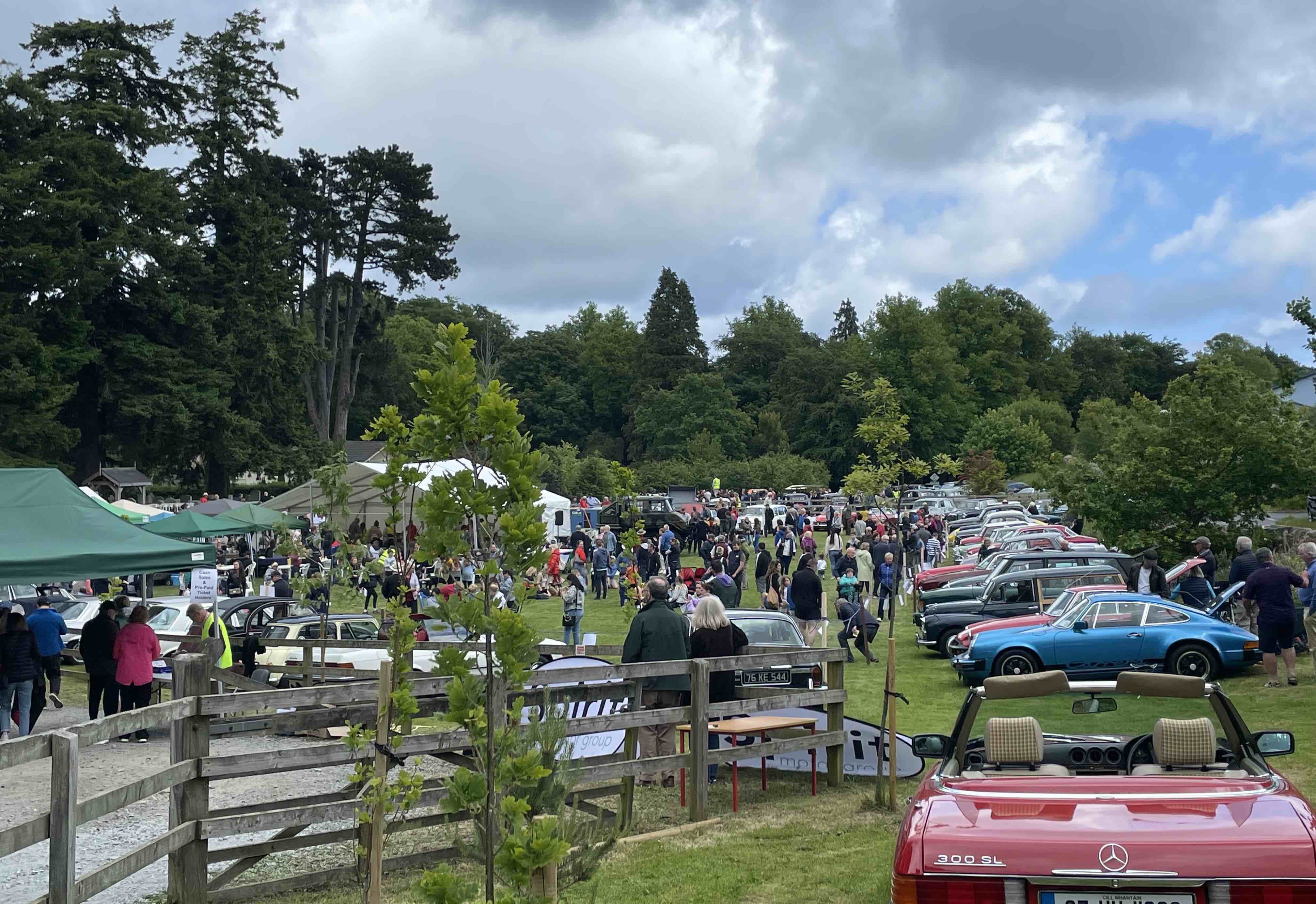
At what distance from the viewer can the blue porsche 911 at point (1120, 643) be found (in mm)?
16375

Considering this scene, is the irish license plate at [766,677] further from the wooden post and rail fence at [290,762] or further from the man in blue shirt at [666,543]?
the man in blue shirt at [666,543]

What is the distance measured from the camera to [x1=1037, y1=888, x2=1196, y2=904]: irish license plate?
13.3 ft

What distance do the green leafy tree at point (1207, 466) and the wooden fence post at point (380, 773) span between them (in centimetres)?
2140

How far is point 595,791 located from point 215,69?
5415 cm

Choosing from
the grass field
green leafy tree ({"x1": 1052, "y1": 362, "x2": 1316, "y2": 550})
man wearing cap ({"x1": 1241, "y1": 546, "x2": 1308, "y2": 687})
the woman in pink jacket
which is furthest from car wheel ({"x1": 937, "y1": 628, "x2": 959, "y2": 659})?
the woman in pink jacket

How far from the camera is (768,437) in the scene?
3831 inches

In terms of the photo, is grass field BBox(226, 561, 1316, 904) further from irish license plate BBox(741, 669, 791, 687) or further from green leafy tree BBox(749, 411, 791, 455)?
green leafy tree BBox(749, 411, 791, 455)

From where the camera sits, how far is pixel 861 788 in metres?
10.5

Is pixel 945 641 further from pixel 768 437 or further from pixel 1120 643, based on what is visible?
pixel 768 437

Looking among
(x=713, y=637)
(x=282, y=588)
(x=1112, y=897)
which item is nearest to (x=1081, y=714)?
(x=1112, y=897)

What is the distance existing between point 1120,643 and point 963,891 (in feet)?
44.5

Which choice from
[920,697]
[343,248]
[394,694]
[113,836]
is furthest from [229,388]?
[394,694]

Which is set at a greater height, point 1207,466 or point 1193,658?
point 1207,466

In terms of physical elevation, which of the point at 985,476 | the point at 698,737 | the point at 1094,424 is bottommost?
the point at 698,737
